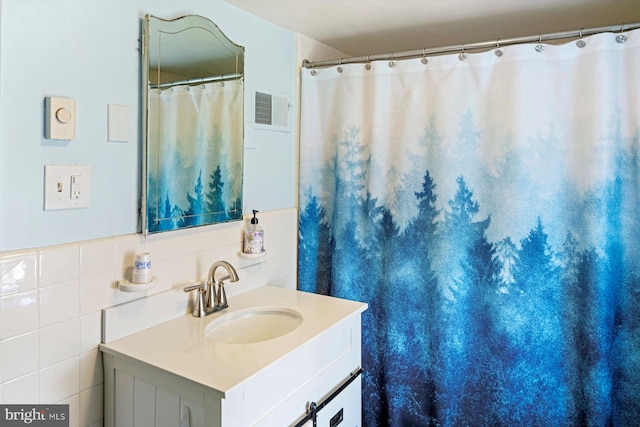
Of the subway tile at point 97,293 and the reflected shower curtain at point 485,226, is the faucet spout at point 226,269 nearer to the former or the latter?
the subway tile at point 97,293

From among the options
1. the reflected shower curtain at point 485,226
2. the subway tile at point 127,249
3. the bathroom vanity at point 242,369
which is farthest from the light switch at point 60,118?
the reflected shower curtain at point 485,226

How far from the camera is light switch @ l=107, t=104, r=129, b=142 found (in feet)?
4.47

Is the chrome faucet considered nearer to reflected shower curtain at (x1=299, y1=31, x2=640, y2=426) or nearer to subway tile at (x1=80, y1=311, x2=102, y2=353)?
subway tile at (x1=80, y1=311, x2=102, y2=353)

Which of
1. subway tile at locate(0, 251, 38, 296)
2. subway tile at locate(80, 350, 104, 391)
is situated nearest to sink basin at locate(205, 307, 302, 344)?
subway tile at locate(80, 350, 104, 391)

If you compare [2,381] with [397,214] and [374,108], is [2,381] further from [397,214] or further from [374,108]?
[374,108]

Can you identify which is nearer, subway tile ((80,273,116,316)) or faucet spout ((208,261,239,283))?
subway tile ((80,273,116,316))

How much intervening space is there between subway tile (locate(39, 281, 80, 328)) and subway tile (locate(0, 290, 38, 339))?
2 cm

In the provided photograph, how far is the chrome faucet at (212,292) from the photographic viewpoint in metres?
1.62

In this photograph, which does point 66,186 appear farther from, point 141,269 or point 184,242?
point 184,242

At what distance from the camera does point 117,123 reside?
1.38 meters

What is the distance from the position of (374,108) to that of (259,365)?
1320 mm

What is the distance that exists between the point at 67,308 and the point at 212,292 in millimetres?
506

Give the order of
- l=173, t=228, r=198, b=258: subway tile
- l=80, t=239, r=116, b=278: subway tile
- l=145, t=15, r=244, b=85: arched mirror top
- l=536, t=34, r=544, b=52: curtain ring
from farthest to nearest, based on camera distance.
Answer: l=536, t=34, r=544, b=52: curtain ring, l=173, t=228, r=198, b=258: subway tile, l=145, t=15, r=244, b=85: arched mirror top, l=80, t=239, r=116, b=278: subway tile

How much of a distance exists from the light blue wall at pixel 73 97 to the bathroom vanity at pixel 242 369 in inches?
16.5
